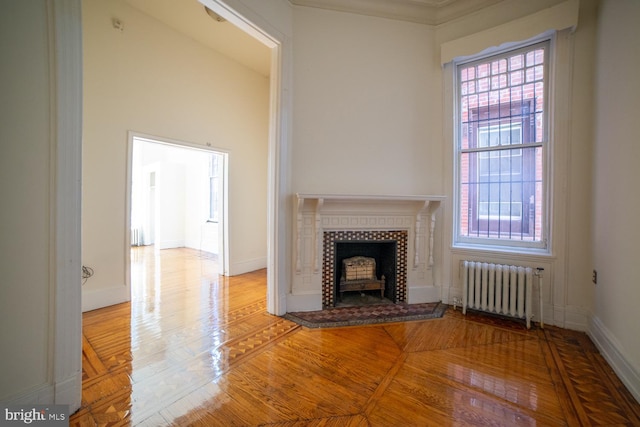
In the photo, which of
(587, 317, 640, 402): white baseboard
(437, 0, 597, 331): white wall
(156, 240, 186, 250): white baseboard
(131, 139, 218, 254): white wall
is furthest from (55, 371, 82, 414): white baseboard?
(156, 240, 186, 250): white baseboard

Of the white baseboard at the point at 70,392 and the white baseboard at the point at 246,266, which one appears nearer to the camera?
the white baseboard at the point at 70,392

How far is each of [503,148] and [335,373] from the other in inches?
114

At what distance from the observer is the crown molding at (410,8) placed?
2941 millimetres

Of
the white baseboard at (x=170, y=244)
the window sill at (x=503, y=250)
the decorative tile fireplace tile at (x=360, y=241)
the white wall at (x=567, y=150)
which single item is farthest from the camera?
the white baseboard at (x=170, y=244)

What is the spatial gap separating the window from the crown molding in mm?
583

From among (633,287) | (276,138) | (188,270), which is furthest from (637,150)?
(188,270)

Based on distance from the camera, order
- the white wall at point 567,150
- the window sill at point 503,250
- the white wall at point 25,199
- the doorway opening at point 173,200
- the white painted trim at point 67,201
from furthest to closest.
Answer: the doorway opening at point 173,200 → the window sill at point 503,250 → the white wall at point 567,150 → the white painted trim at point 67,201 → the white wall at point 25,199

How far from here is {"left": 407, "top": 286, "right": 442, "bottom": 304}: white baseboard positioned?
124 inches

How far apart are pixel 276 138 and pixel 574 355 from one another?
10.6ft

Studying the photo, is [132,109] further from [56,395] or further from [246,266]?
[56,395]

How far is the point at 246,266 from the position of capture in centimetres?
457

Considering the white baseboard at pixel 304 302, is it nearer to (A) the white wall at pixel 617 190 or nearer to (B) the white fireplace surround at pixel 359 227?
(B) the white fireplace surround at pixel 359 227

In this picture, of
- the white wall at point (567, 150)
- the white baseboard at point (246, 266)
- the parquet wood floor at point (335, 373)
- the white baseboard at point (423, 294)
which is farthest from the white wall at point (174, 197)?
the white wall at point (567, 150)

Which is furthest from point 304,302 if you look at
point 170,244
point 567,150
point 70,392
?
point 170,244
